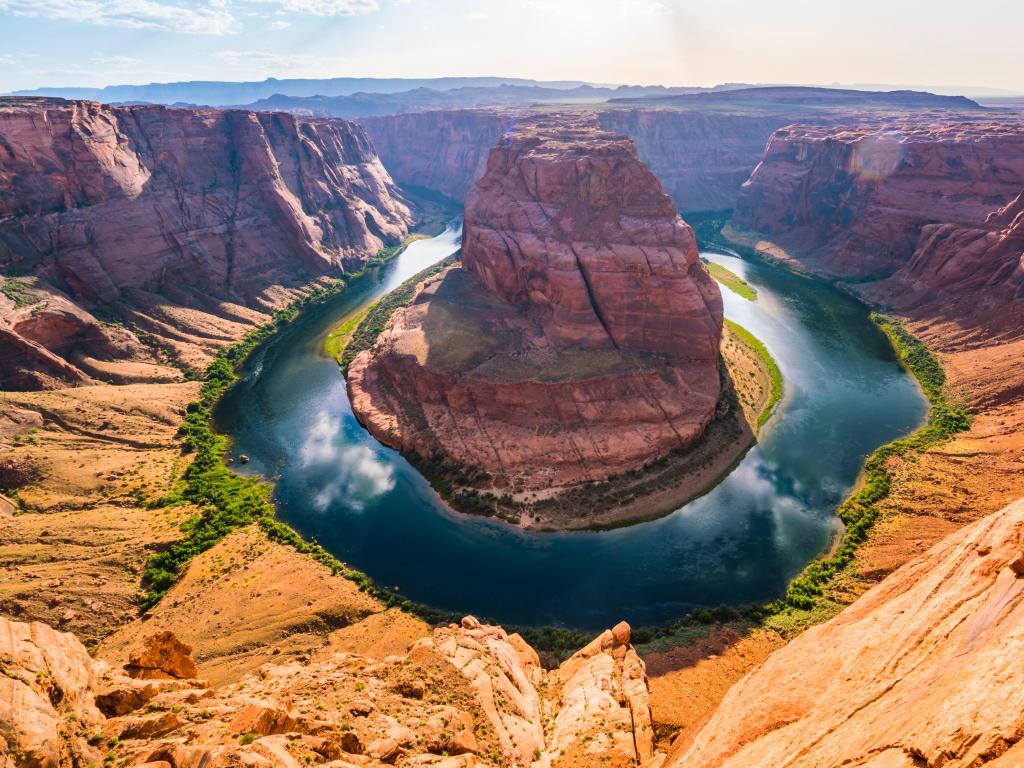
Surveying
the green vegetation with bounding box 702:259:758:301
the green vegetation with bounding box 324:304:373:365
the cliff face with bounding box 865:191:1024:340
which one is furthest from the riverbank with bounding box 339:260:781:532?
the green vegetation with bounding box 702:259:758:301

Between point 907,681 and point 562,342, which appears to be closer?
point 907,681

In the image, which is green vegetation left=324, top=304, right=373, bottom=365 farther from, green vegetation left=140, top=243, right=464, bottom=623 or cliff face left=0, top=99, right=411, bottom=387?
green vegetation left=140, top=243, right=464, bottom=623

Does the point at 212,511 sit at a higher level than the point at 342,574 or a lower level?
higher

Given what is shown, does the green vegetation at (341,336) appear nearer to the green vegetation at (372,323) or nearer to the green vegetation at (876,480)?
the green vegetation at (372,323)

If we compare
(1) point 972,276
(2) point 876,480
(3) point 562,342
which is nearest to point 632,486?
(3) point 562,342

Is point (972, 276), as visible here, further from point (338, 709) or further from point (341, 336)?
point (338, 709)

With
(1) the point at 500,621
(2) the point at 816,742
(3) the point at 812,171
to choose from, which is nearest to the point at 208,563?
(1) the point at 500,621
